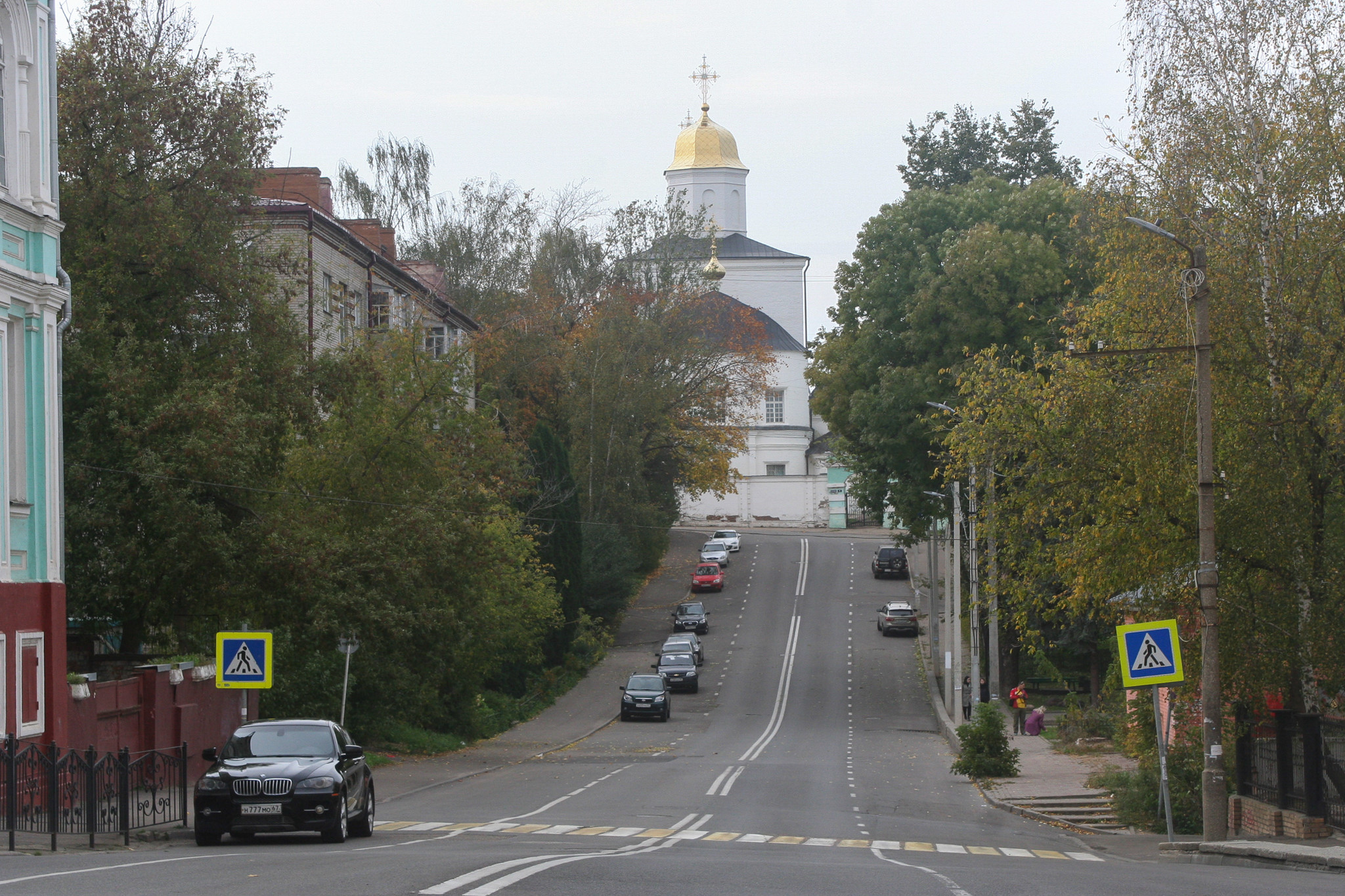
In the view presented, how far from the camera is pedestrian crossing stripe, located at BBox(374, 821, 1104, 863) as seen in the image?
18.0 meters

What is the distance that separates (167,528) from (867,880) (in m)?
17.8

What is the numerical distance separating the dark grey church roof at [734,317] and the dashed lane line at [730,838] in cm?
4946

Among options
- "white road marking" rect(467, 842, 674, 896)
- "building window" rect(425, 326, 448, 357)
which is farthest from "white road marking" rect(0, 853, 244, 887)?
"building window" rect(425, 326, 448, 357)

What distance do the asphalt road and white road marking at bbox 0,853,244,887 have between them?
0.04 meters

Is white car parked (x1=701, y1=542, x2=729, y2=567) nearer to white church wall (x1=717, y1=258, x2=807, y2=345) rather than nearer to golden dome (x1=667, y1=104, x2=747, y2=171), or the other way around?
white church wall (x1=717, y1=258, x2=807, y2=345)

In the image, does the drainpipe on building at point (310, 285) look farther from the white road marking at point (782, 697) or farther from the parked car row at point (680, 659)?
the parked car row at point (680, 659)

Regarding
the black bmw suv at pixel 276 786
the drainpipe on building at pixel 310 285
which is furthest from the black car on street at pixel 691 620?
the black bmw suv at pixel 276 786

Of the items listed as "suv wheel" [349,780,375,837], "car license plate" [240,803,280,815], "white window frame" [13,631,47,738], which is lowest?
"suv wheel" [349,780,375,837]

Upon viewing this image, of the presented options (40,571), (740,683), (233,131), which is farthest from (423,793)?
(740,683)

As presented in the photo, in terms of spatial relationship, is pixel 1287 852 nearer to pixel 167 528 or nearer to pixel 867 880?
pixel 867 880

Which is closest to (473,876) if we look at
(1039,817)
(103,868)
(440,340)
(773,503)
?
(103,868)

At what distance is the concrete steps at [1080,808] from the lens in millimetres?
23578

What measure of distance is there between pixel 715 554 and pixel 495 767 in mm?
43930

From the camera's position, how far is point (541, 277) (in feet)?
216
